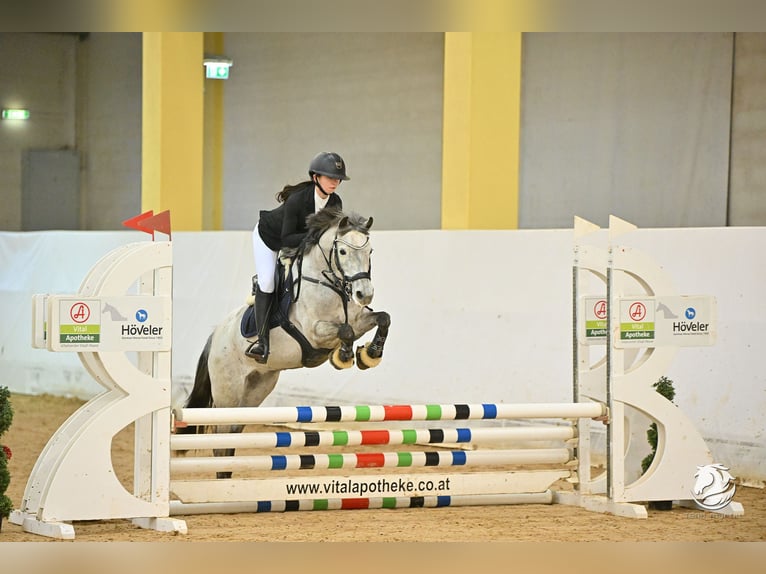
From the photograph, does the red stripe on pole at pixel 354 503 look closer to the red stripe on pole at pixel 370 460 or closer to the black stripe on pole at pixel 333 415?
the red stripe on pole at pixel 370 460

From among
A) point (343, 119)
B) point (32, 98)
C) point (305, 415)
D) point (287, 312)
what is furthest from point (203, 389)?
point (32, 98)

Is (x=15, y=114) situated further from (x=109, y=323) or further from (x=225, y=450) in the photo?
(x=109, y=323)

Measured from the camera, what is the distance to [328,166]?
4.76m

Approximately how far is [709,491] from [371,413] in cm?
144

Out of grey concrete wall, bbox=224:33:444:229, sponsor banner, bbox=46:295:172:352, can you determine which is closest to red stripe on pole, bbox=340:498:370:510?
sponsor banner, bbox=46:295:172:352

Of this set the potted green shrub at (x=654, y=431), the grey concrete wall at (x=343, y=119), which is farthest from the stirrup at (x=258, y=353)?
the grey concrete wall at (x=343, y=119)

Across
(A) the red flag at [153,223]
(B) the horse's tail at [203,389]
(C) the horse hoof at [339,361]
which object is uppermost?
(A) the red flag at [153,223]

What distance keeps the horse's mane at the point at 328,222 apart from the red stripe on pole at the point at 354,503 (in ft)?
3.45

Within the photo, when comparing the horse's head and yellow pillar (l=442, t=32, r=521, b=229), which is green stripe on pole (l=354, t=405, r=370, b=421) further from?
yellow pillar (l=442, t=32, r=521, b=229)

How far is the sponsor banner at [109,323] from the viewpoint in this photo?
3865mm

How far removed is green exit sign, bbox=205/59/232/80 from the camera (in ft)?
32.3

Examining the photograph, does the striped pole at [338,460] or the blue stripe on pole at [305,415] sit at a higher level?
the blue stripe on pole at [305,415]

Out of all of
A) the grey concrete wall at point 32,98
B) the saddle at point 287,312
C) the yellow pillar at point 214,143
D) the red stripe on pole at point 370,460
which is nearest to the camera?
the red stripe on pole at point 370,460

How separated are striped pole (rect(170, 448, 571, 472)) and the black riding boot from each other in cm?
65
